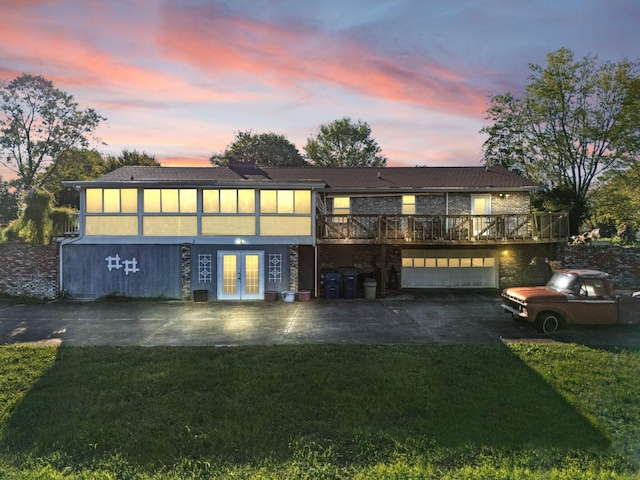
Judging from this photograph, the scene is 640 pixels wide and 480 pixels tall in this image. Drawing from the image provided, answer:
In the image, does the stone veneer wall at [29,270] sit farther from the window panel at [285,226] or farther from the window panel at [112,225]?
the window panel at [285,226]

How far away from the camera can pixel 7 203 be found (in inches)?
1713

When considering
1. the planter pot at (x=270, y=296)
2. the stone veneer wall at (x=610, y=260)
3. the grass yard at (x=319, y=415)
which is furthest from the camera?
the stone veneer wall at (x=610, y=260)

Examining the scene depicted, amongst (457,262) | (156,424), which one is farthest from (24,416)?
(457,262)

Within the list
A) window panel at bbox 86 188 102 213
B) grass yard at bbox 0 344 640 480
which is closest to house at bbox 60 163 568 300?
window panel at bbox 86 188 102 213

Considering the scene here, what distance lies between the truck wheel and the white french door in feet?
35.3

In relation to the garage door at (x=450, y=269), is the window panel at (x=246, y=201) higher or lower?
higher

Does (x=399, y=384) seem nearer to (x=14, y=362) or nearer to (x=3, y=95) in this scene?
(x=14, y=362)

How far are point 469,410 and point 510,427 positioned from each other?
63 cm

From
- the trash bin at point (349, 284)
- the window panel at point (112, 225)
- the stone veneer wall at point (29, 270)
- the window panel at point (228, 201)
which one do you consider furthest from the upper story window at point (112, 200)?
the trash bin at point (349, 284)

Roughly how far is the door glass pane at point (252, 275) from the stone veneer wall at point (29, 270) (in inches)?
330

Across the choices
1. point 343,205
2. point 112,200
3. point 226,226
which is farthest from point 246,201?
point 112,200

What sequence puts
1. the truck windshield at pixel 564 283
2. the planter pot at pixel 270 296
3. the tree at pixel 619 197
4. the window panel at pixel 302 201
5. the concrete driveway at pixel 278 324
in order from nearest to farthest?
the concrete driveway at pixel 278 324 < the truck windshield at pixel 564 283 < the planter pot at pixel 270 296 < the window panel at pixel 302 201 < the tree at pixel 619 197

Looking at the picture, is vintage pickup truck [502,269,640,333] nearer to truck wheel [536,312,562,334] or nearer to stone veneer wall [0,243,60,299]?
truck wheel [536,312,562,334]

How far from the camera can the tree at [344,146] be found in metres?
53.2
